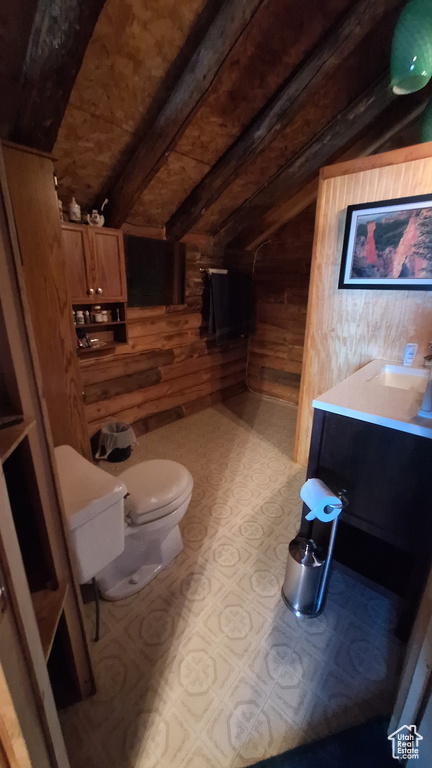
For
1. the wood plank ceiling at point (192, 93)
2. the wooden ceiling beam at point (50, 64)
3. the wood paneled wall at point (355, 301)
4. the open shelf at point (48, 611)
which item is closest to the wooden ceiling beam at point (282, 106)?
the wood plank ceiling at point (192, 93)

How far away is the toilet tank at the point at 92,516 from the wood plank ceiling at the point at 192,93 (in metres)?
1.63

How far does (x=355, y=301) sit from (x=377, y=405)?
1.05 metres

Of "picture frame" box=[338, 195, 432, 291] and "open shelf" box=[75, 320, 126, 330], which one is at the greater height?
Answer: "picture frame" box=[338, 195, 432, 291]

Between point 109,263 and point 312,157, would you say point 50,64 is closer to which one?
point 109,263

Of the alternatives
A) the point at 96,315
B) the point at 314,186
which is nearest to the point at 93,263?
the point at 96,315

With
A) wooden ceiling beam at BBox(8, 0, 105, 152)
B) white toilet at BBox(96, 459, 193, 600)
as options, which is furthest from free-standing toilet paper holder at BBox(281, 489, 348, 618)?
wooden ceiling beam at BBox(8, 0, 105, 152)

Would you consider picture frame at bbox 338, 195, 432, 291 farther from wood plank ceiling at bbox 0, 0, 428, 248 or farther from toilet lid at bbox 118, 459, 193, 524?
toilet lid at bbox 118, 459, 193, 524

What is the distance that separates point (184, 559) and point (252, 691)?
642mm

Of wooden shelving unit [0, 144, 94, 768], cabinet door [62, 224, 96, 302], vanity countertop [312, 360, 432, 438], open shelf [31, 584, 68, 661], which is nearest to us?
wooden shelving unit [0, 144, 94, 768]

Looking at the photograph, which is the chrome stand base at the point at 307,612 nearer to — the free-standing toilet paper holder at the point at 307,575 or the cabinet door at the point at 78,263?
the free-standing toilet paper holder at the point at 307,575

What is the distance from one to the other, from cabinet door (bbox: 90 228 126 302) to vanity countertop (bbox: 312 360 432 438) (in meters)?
1.72

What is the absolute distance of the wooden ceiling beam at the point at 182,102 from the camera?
1425 millimetres

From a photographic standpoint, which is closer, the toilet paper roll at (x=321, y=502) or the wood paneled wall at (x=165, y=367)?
the toilet paper roll at (x=321, y=502)

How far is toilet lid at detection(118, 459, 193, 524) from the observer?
4.46 feet
